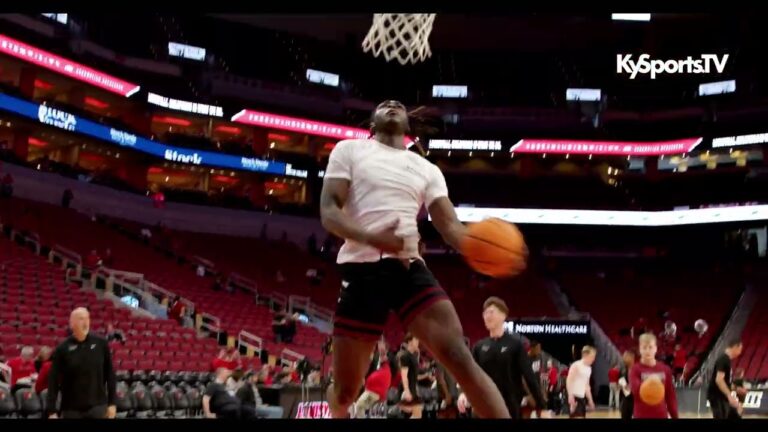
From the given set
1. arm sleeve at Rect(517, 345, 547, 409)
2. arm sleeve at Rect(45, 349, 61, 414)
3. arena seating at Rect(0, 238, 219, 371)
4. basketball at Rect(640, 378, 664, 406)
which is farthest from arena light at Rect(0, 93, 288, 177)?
basketball at Rect(640, 378, 664, 406)

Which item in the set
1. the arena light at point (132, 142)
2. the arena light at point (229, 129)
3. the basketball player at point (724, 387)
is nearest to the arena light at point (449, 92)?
the arena light at point (132, 142)

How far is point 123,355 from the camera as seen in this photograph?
21000mm

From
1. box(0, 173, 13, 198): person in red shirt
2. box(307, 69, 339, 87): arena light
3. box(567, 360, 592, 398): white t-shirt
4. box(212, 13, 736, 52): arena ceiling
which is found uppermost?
box(212, 13, 736, 52): arena ceiling

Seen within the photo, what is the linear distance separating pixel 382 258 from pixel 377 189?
35 centimetres

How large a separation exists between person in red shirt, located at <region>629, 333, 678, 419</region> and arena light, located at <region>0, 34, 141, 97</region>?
29150 millimetres

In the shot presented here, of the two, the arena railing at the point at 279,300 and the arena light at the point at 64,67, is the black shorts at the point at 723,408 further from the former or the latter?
the arena light at the point at 64,67

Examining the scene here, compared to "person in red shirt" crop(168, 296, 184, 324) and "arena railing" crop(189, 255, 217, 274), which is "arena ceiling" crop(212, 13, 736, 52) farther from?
"person in red shirt" crop(168, 296, 184, 324)

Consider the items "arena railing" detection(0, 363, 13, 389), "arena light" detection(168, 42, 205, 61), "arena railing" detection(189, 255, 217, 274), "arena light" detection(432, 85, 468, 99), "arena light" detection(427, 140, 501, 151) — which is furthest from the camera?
"arena light" detection(432, 85, 468, 99)

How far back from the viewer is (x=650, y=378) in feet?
26.9

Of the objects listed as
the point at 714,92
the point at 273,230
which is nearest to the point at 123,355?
the point at 273,230

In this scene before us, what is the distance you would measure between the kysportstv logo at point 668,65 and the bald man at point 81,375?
40274 mm

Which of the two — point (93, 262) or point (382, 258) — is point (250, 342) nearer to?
point (93, 262)

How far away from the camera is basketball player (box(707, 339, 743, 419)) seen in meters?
11.4

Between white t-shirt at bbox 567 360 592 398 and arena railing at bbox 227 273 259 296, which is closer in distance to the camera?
white t-shirt at bbox 567 360 592 398
